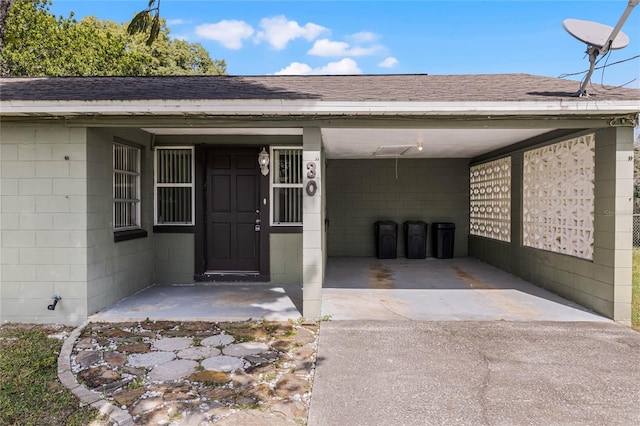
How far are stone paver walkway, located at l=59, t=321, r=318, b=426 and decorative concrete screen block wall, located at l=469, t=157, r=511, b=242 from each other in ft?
16.5

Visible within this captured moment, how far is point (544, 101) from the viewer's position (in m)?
4.53

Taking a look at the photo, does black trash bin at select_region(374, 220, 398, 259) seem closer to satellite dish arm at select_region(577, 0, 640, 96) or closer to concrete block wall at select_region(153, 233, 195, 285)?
concrete block wall at select_region(153, 233, 195, 285)

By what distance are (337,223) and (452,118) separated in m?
5.55

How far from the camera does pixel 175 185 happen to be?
6.77 m

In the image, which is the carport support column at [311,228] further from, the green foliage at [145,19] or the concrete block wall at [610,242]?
the concrete block wall at [610,242]

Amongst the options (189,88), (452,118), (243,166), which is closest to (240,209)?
(243,166)

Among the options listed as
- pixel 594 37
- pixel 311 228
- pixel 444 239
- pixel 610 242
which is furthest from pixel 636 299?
pixel 311 228

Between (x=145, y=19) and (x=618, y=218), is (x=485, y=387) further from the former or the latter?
(x=145, y=19)

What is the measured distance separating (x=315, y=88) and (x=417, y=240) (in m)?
5.36

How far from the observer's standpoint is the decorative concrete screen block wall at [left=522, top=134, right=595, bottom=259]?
5227mm

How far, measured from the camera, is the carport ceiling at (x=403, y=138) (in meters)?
5.68

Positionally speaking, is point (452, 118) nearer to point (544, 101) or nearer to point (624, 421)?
point (544, 101)

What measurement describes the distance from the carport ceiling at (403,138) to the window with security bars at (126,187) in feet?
1.67

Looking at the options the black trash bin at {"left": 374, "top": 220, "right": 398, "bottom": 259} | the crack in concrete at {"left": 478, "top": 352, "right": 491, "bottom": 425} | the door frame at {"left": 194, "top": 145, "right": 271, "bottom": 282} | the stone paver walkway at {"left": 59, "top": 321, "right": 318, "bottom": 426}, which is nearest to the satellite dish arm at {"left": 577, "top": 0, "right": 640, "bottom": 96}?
the crack in concrete at {"left": 478, "top": 352, "right": 491, "bottom": 425}
